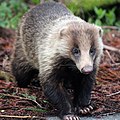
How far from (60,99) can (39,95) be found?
804 mm

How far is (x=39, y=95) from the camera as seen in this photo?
6.66 metres

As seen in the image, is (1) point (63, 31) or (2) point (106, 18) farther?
(2) point (106, 18)

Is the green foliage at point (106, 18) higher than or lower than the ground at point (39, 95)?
higher

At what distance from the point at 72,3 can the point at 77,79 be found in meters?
3.99

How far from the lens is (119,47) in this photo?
9492mm

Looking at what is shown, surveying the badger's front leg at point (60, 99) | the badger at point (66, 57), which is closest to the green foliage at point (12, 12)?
the badger at point (66, 57)

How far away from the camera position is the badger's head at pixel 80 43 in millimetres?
5676

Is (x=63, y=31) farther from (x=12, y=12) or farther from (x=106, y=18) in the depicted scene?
(x=12, y=12)

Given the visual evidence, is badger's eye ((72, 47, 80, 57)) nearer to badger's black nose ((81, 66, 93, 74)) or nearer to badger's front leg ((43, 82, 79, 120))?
badger's black nose ((81, 66, 93, 74))

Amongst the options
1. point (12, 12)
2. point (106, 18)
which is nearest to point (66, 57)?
point (106, 18)

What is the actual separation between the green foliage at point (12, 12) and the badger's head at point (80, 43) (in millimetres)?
3974

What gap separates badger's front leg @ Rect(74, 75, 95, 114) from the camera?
6.11 meters

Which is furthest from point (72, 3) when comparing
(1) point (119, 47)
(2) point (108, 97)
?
(2) point (108, 97)

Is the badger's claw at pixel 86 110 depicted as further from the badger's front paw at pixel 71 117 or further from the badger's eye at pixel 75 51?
the badger's eye at pixel 75 51
